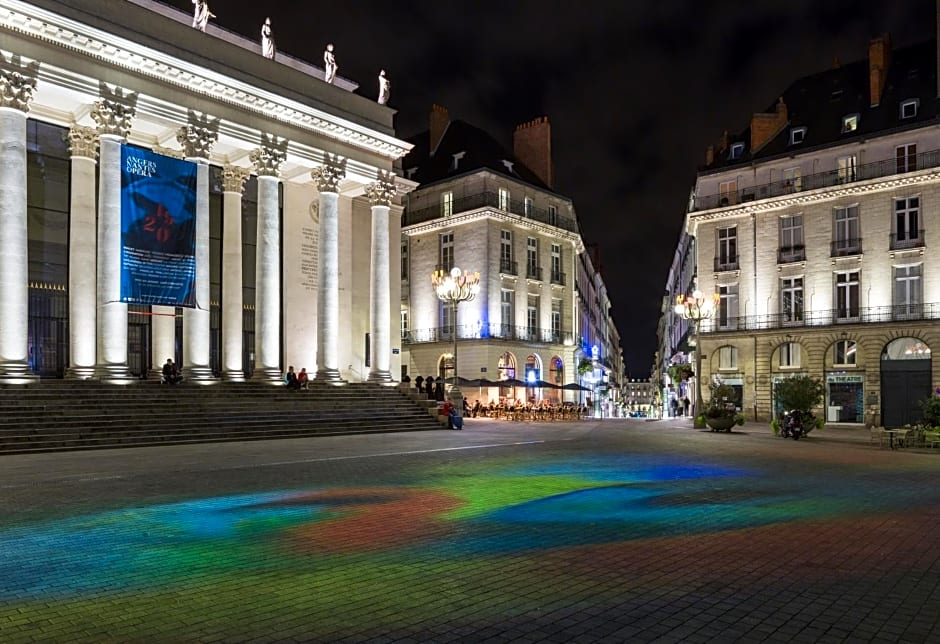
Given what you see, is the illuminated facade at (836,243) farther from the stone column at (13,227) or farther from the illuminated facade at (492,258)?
the stone column at (13,227)

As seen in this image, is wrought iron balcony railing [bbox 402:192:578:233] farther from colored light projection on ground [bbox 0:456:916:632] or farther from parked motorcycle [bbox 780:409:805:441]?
colored light projection on ground [bbox 0:456:916:632]

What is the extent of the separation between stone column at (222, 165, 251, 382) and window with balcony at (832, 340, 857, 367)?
3241 cm

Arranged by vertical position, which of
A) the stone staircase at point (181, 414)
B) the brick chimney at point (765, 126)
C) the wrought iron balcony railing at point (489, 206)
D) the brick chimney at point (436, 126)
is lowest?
the stone staircase at point (181, 414)

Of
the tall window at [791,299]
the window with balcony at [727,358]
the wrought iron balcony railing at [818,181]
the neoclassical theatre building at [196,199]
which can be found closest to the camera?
the neoclassical theatre building at [196,199]

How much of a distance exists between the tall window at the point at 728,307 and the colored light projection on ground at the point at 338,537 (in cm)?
3404

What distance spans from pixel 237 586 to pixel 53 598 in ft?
4.48

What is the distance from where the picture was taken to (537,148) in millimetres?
55281

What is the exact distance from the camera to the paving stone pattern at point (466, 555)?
4969 millimetres

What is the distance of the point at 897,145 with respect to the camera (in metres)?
39.5

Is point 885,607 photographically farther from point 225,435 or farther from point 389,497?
point 225,435

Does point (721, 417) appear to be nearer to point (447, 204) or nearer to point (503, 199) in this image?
point (503, 199)

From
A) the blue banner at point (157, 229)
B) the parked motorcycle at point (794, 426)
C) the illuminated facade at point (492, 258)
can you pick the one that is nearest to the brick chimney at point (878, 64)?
the illuminated facade at point (492, 258)

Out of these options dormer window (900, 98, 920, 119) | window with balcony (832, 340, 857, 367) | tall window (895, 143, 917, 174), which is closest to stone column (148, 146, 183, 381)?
window with balcony (832, 340, 857, 367)

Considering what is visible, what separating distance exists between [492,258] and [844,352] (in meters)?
21.9
